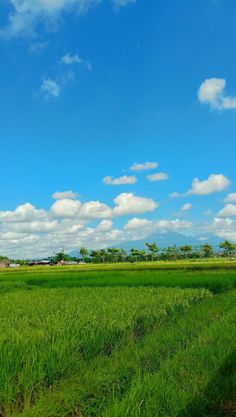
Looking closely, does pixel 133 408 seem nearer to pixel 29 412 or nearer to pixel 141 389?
pixel 141 389

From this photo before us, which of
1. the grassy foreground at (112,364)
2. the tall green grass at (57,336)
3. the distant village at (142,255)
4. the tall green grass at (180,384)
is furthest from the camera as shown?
the distant village at (142,255)

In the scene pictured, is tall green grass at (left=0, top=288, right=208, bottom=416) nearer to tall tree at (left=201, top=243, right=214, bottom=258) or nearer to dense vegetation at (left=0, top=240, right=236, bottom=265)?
dense vegetation at (left=0, top=240, right=236, bottom=265)

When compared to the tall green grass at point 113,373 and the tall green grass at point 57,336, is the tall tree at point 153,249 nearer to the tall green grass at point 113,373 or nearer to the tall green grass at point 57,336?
the tall green grass at point 57,336

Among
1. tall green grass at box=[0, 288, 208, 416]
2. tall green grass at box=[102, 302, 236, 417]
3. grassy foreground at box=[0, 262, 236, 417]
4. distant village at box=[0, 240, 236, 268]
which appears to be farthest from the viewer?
distant village at box=[0, 240, 236, 268]

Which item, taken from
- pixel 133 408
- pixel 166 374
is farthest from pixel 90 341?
pixel 133 408

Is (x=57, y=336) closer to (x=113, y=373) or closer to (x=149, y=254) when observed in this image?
(x=113, y=373)

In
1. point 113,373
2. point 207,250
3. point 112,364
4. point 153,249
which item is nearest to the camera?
point 113,373

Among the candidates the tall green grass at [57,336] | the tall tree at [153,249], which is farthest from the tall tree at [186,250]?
the tall green grass at [57,336]

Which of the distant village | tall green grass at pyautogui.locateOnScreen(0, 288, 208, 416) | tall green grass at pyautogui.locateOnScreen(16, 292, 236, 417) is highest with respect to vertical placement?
the distant village

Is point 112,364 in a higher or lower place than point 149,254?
lower

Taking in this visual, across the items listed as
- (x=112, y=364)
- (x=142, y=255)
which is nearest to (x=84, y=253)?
(x=142, y=255)

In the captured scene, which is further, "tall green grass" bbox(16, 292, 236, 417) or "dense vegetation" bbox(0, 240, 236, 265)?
"dense vegetation" bbox(0, 240, 236, 265)

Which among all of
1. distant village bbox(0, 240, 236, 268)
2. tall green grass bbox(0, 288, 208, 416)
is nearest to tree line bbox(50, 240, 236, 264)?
distant village bbox(0, 240, 236, 268)

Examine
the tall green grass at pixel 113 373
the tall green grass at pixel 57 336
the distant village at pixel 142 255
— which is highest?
the distant village at pixel 142 255
